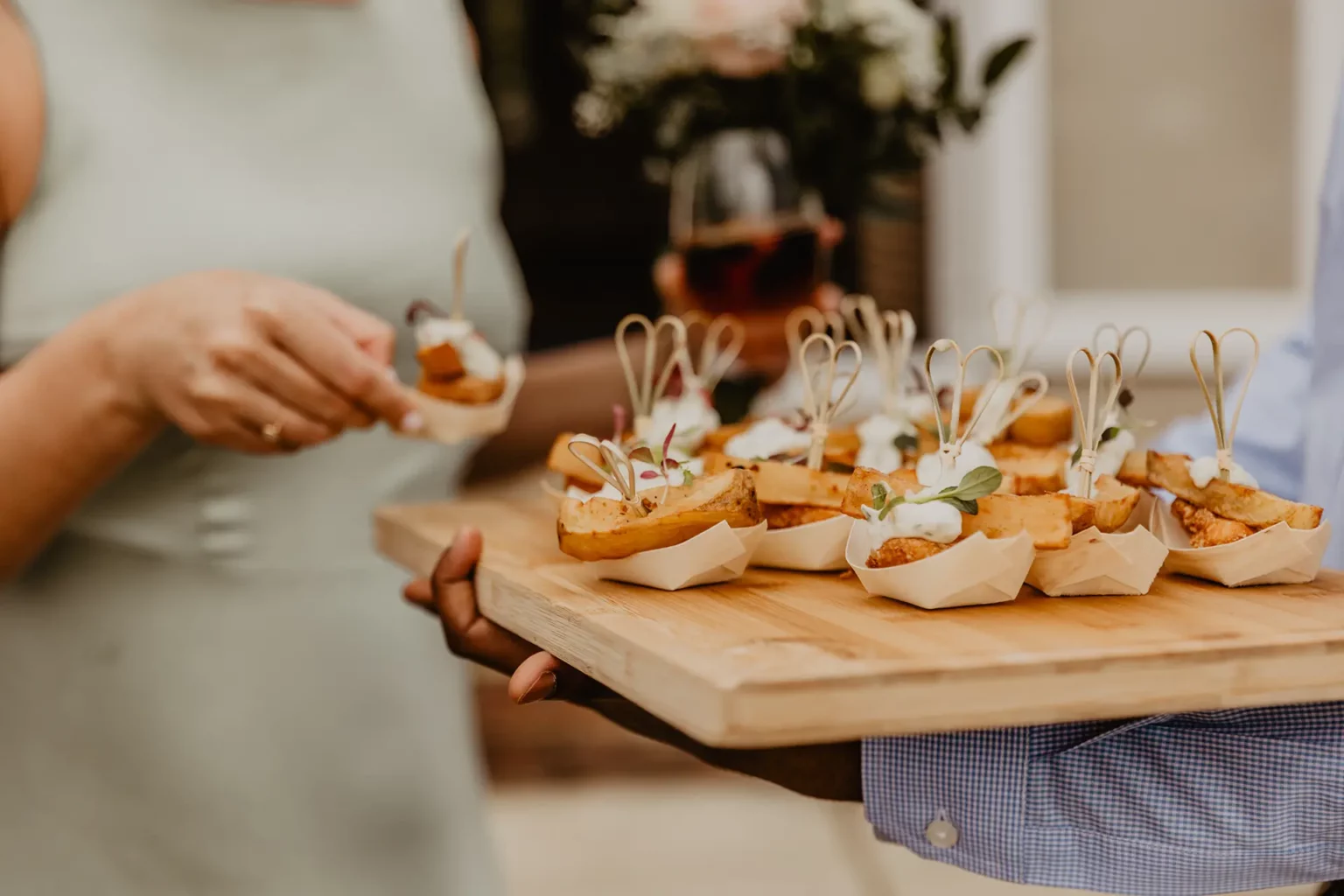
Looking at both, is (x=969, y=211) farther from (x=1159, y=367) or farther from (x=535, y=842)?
(x=535, y=842)

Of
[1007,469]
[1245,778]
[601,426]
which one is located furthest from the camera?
[601,426]

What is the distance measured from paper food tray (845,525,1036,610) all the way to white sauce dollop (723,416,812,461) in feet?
0.88

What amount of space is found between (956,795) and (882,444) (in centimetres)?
34

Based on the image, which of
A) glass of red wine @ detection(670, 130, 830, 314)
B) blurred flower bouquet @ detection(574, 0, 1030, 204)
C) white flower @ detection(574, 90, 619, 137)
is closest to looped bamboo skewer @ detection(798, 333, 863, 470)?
glass of red wine @ detection(670, 130, 830, 314)

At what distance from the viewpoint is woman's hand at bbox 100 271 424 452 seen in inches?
40.7

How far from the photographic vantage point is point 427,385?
4.04 feet

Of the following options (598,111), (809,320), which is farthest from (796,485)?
(598,111)

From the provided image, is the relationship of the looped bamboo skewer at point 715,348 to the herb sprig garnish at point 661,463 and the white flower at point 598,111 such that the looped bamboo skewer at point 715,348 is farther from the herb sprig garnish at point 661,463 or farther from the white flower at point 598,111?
the white flower at point 598,111

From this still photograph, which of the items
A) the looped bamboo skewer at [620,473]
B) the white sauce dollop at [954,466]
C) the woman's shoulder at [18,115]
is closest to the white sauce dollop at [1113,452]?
the white sauce dollop at [954,466]

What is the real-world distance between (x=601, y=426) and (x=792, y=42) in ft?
1.80

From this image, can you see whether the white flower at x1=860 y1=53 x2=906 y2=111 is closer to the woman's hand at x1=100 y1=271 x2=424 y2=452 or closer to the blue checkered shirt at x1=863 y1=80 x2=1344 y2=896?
the woman's hand at x1=100 y1=271 x2=424 y2=452

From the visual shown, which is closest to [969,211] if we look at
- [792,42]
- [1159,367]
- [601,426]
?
[1159,367]

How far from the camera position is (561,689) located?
0.94 m

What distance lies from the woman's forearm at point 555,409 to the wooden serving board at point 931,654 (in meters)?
0.75
